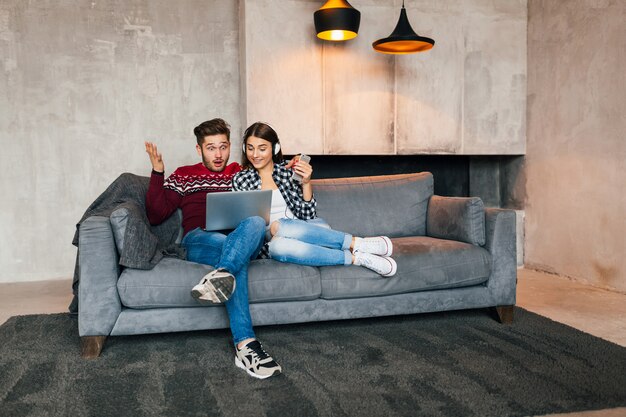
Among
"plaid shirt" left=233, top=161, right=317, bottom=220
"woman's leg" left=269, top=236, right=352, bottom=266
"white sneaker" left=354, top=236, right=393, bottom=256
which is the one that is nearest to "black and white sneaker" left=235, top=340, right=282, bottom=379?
"woman's leg" left=269, top=236, right=352, bottom=266

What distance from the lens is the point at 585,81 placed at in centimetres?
390

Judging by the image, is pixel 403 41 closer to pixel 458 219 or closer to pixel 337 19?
pixel 337 19

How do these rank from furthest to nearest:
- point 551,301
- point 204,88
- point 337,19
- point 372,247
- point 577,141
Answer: point 204,88, point 577,141, point 337,19, point 551,301, point 372,247

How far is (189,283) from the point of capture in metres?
2.43

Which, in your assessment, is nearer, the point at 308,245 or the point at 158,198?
the point at 308,245

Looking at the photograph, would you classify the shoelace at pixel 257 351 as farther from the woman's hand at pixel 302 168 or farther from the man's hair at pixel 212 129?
the man's hair at pixel 212 129

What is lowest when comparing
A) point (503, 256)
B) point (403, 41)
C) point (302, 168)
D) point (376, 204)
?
point (503, 256)

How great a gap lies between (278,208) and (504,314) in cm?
128

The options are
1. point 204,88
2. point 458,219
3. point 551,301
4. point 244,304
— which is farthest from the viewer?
point 204,88

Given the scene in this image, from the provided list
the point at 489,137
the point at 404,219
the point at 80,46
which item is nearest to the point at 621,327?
the point at 404,219

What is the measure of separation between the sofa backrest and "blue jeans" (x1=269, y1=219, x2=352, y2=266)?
2.00 feet

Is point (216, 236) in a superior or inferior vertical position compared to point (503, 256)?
superior

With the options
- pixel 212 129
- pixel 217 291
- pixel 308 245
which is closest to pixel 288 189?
pixel 308 245

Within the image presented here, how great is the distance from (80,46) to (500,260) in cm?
353
